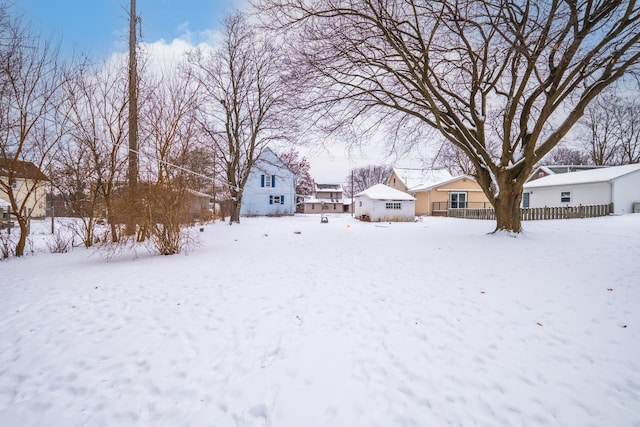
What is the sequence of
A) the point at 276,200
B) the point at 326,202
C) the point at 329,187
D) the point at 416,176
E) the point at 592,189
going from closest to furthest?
the point at 592,189 → the point at 276,200 → the point at 416,176 → the point at 326,202 → the point at 329,187

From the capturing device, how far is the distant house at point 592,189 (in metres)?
16.7

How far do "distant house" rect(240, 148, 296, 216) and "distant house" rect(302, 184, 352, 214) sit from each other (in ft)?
31.2

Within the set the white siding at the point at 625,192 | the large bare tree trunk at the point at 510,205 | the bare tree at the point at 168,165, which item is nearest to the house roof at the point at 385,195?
the white siding at the point at 625,192

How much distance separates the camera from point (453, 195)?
2742cm

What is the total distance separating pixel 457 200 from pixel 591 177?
1014 centimetres

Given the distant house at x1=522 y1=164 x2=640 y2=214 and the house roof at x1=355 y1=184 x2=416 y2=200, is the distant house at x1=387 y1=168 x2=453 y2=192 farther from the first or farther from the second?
the distant house at x1=522 y1=164 x2=640 y2=214

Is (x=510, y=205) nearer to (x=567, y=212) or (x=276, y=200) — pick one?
(x=567, y=212)

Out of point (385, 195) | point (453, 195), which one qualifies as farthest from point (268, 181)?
point (453, 195)

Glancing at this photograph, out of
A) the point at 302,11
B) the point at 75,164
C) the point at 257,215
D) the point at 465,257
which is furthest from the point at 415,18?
the point at 257,215

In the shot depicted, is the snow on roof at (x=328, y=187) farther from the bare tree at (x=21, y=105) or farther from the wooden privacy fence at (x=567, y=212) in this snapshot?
the bare tree at (x=21, y=105)

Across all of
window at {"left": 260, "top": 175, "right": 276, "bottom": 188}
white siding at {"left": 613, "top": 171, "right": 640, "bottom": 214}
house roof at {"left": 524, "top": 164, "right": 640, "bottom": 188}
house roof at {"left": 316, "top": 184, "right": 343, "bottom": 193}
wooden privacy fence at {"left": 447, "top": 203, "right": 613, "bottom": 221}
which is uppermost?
house roof at {"left": 316, "top": 184, "right": 343, "bottom": 193}

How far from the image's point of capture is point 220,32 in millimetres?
15648

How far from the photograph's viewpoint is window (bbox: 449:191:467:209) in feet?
89.4

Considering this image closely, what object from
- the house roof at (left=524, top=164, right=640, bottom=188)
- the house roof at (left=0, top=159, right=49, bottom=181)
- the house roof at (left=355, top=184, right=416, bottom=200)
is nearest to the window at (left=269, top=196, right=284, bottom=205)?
the house roof at (left=355, top=184, right=416, bottom=200)
